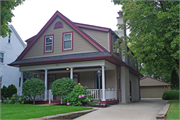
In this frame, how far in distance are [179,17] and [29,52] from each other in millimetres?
12322

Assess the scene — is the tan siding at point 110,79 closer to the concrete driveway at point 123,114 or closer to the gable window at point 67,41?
the gable window at point 67,41

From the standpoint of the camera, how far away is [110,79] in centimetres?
1608

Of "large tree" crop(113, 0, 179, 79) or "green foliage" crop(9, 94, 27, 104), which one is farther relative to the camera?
"green foliage" crop(9, 94, 27, 104)

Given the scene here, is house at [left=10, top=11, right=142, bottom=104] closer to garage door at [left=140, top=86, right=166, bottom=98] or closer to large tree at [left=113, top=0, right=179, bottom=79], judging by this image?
large tree at [left=113, top=0, right=179, bottom=79]

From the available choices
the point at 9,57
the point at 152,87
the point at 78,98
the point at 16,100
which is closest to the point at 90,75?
the point at 78,98

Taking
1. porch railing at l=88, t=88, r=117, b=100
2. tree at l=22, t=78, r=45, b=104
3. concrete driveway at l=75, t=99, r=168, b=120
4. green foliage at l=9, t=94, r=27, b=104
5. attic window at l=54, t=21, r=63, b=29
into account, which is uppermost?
attic window at l=54, t=21, r=63, b=29

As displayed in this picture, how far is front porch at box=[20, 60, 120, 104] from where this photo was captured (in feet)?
45.8

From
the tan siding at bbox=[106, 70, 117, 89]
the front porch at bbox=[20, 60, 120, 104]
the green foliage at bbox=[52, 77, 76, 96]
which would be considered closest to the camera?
the green foliage at bbox=[52, 77, 76, 96]

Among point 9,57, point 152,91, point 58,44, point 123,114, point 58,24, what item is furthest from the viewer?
point 152,91

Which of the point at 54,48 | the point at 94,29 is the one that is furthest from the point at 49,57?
the point at 94,29

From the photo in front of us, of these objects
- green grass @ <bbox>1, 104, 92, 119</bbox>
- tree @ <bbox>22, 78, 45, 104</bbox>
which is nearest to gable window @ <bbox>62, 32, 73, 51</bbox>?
tree @ <bbox>22, 78, 45, 104</bbox>

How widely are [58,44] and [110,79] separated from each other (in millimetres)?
5283

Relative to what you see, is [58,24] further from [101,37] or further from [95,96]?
[95,96]

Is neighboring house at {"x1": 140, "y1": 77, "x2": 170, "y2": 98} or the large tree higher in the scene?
the large tree
